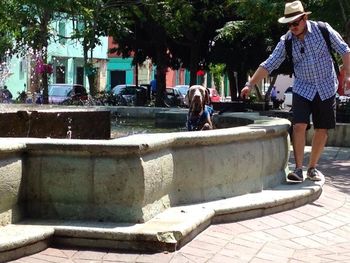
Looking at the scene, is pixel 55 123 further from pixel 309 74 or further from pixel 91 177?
pixel 91 177

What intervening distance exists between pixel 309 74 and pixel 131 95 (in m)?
25.0

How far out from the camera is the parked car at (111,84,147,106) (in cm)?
2896

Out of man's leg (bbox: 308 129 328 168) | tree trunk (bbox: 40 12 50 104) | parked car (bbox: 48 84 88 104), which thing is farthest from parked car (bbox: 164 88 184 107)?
man's leg (bbox: 308 129 328 168)

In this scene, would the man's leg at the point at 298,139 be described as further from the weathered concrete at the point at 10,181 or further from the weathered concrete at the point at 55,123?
the weathered concrete at the point at 10,181

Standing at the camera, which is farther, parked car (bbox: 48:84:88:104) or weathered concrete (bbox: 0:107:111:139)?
parked car (bbox: 48:84:88:104)

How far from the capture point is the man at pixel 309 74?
648cm

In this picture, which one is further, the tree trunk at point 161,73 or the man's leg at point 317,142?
the tree trunk at point 161,73

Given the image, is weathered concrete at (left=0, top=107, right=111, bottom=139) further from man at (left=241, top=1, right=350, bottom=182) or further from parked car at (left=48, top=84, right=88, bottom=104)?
parked car at (left=48, top=84, right=88, bottom=104)

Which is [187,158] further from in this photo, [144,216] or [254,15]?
[254,15]

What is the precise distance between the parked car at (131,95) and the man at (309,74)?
71.7 feet

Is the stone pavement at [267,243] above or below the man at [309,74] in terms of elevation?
below

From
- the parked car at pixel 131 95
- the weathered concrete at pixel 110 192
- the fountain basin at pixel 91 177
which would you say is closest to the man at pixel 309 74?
the weathered concrete at pixel 110 192

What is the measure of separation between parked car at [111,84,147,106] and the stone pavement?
22.8 meters

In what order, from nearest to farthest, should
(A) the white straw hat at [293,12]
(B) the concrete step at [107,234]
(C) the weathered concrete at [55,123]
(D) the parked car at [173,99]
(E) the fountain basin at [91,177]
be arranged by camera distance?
(B) the concrete step at [107,234] < (E) the fountain basin at [91,177] < (A) the white straw hat at [293,12] < (C) the weathered concrete at [55,123] < (D) the parked car at [173,99]
